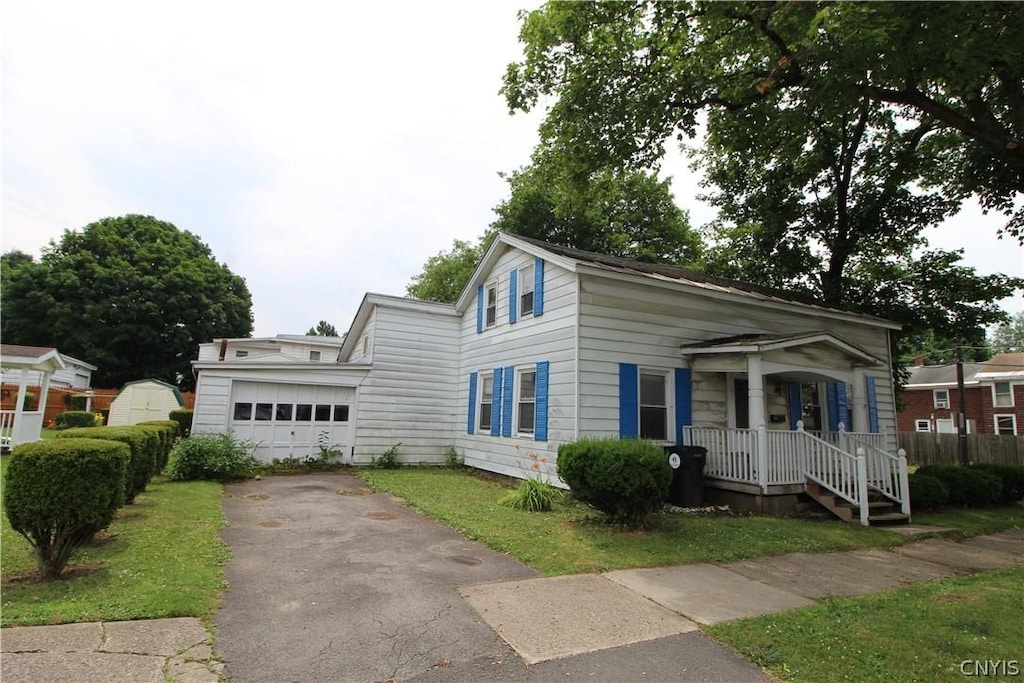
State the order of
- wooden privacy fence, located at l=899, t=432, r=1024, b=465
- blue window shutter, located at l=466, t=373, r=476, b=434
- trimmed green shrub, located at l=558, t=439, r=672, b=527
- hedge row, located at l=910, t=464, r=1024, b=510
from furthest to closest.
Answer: wooden privacy fence, located at l=899, t=432, r=1024, b=465, blue window shutter, located at l=466, t=373, r=476, b=434, hedge row, located at l=910, t=464, r=1024, b=510, trimmed green shrub, located at l=558, t=439, r=672, b=527

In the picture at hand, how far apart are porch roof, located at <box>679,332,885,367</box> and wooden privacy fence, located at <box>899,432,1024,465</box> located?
14627 mm

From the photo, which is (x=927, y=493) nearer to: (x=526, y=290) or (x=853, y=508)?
(x=853, y=508)

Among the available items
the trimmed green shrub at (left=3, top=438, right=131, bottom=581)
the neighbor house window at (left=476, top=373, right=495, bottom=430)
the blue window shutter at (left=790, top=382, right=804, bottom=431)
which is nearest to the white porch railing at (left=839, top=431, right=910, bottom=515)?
the blue window shutter at (left=790, top=382, right=804, bottom=431)

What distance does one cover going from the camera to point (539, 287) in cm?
1184

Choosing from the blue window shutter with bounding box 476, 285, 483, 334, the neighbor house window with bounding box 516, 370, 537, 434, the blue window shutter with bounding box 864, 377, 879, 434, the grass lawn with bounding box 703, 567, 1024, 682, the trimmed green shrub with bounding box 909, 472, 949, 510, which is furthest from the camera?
the blue window shutter with bounding box 476, 285, 483, 334

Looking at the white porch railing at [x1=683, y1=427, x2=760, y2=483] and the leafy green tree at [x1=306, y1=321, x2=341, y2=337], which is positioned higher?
the leafy green tree at [x1=306, y1=321, x2=341, y2=337]

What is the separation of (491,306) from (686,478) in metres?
7.13

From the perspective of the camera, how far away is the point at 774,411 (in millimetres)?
11875

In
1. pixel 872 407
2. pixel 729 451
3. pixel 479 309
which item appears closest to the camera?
pixel 729 451

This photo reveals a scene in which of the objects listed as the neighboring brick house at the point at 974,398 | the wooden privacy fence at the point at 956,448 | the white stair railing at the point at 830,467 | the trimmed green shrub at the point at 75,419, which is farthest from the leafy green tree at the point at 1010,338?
the trimmed green shrub at the point at 75,419

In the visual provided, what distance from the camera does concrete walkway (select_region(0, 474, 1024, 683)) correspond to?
3.42 metres

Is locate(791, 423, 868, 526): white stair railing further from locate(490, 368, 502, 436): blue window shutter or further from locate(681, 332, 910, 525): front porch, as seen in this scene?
locate(490, 368, 502, 436): blue window shutter

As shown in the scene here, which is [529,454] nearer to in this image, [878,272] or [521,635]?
[521,635]

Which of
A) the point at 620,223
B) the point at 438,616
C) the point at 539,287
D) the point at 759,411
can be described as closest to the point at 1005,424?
the point at 620,223
